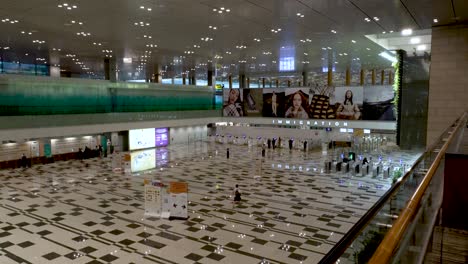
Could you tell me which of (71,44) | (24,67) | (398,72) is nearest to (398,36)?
(398,72)

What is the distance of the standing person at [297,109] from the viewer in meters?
31.4

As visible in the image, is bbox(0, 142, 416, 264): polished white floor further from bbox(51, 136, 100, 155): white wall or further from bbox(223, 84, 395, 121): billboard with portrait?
bbox(223, 84, 395, 121): billboard with portrait

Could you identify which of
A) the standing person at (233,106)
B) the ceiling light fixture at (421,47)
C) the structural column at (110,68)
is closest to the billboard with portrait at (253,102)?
the standing person at (233,106)

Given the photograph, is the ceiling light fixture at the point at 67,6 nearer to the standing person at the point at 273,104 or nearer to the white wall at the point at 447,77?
the white wall at the point at 447,77

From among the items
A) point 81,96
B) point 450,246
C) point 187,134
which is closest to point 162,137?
point 187,134

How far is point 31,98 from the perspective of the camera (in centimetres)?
2067

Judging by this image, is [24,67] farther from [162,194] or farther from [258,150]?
[162,194]

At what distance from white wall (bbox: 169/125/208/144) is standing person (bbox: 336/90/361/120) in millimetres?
14245

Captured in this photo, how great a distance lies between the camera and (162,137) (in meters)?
30.9

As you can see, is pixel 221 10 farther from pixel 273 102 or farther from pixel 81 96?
pixel 273 102

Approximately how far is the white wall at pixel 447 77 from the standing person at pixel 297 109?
730 inches

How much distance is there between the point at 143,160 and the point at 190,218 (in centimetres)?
1296

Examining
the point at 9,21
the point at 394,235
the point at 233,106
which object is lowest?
the point at 394,235

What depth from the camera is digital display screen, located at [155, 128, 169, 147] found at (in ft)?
99.4
